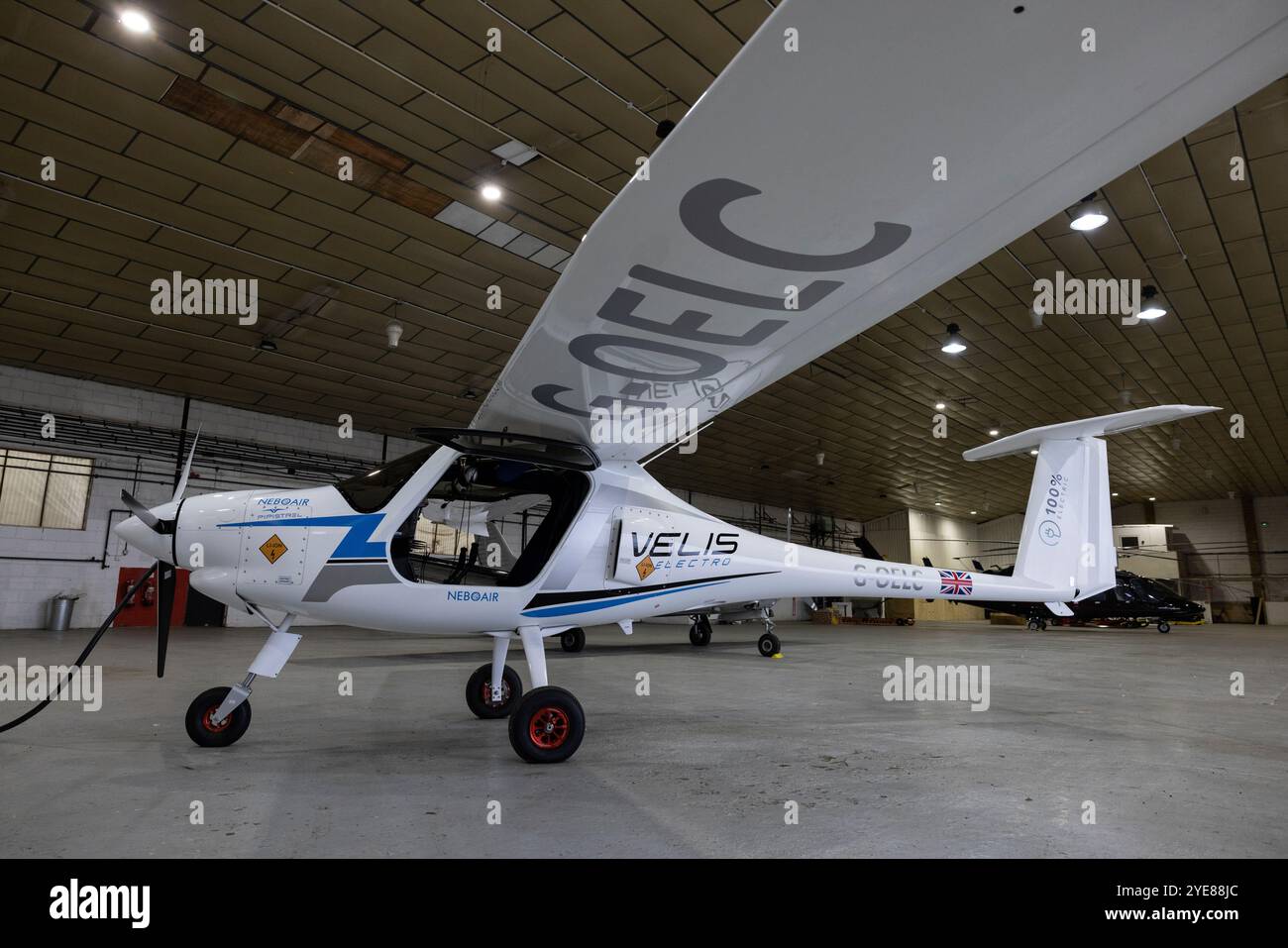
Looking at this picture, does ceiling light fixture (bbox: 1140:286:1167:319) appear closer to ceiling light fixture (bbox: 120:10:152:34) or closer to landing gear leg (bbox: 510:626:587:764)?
landing gear leg (bbox: 510:626:587:764)

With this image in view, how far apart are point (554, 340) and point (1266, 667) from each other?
1171cm

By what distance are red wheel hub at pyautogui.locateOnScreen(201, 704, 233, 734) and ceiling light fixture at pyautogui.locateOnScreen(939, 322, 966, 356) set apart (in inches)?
473

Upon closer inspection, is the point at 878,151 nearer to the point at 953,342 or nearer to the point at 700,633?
the point at 953,342

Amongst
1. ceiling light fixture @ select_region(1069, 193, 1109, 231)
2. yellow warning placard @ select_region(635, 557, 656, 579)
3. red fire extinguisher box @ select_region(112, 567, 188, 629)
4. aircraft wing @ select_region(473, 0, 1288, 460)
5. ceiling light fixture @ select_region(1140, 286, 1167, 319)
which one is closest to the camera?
aircraft wing @ select_region(473, 0, 1288, 460)

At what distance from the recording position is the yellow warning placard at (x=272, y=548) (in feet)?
11.4

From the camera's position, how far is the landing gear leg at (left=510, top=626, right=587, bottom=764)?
338 cm

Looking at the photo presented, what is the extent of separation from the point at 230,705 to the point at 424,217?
6.80 m

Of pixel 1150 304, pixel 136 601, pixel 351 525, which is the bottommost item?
pixel 136 601

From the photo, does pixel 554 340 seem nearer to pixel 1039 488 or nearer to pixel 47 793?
pixel 47 793

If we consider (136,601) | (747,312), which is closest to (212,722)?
(747,312)

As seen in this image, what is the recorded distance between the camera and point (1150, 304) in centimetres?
1047

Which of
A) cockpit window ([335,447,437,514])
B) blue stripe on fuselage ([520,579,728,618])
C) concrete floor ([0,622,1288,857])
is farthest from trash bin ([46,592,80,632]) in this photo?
blue stripe on fuselage ([520,579,728,618])
